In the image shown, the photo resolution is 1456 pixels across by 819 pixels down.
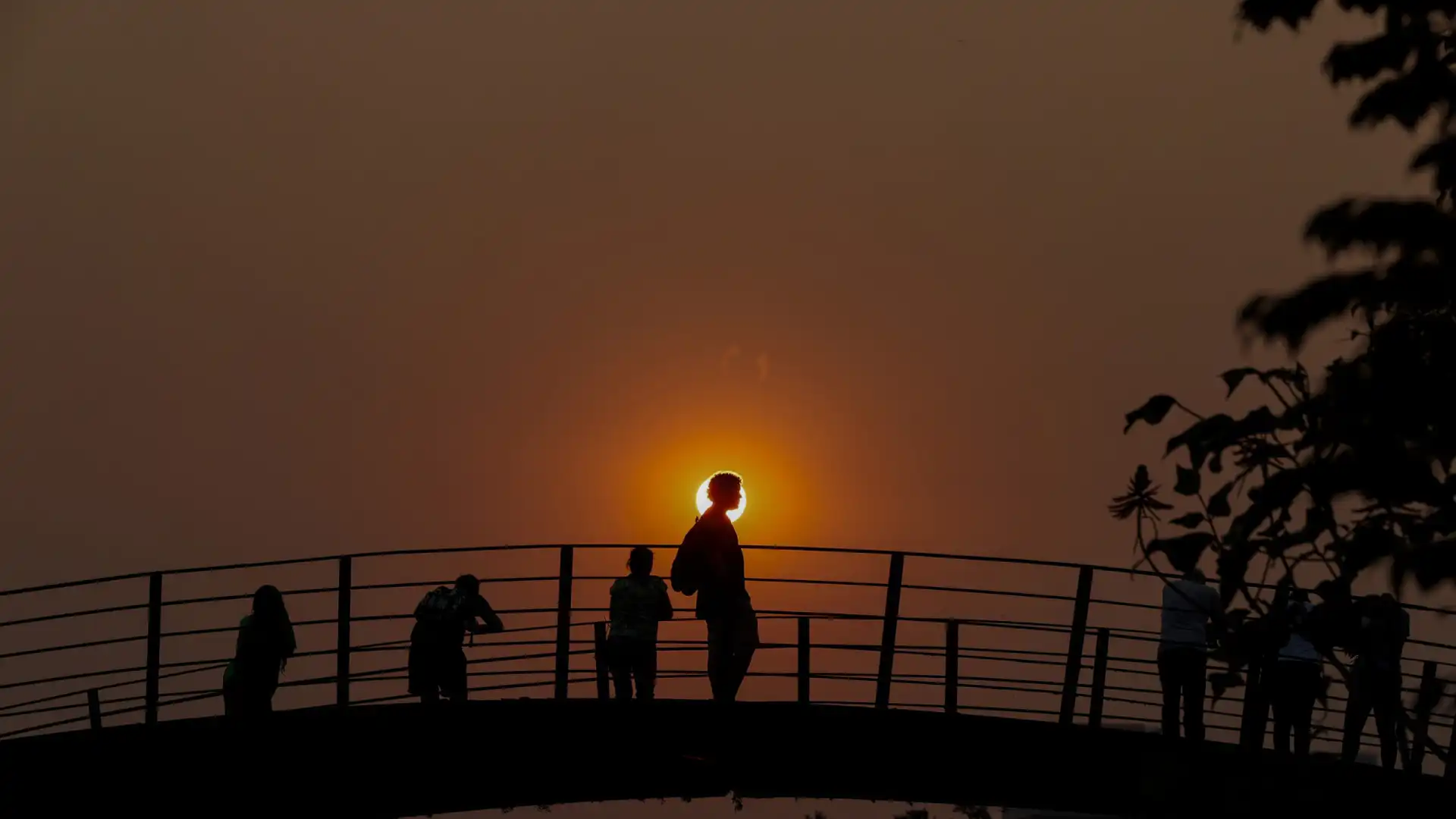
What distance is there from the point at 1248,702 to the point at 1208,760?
178 centimetres

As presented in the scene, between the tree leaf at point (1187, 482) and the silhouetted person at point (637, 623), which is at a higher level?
the tree leaf at point (1187, 482)

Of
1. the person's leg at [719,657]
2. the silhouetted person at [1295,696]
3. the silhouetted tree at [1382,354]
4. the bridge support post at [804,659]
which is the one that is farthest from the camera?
the bridge support post at [804,659]

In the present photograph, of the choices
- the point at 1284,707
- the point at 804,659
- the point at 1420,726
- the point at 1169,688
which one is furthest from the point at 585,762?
the point at 1420,726

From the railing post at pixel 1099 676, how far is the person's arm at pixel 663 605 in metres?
3.08

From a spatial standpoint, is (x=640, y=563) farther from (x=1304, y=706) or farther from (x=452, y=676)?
(x=1304, y=706)

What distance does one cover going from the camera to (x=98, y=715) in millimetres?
16094

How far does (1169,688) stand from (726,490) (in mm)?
3383

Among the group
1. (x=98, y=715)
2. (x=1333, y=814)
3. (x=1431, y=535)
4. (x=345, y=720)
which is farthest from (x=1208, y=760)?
(x=98, y=715)

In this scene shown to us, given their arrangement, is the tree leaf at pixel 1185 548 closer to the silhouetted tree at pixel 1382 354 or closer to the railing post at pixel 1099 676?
the silhouetted tree at pixel 1382 354

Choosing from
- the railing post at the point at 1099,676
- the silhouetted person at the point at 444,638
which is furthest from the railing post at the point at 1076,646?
the silhouetted person at the point at 444,638

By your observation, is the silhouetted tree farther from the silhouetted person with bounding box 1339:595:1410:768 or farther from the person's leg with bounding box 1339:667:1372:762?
the person's leg with bounding box 1339:667:1372:762

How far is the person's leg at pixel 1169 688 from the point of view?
47.8ft

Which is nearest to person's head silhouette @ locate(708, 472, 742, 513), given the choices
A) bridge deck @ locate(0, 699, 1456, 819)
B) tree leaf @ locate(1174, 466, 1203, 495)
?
bridge deck @ locate(0, 699, 1456, 819)

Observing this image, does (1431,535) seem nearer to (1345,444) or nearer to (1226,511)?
(1345,444)
